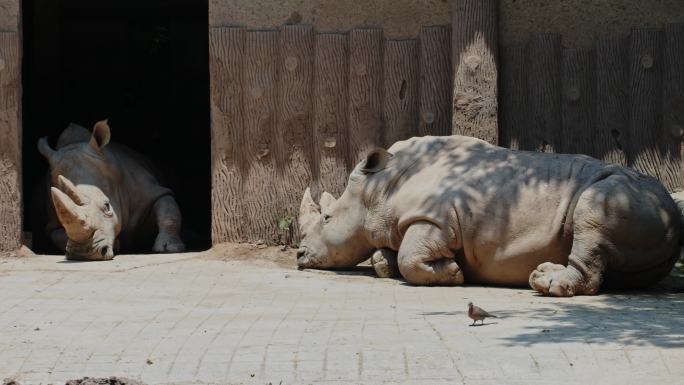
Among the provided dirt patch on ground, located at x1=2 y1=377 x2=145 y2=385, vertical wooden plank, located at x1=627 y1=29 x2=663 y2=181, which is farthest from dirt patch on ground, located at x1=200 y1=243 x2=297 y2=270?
dirt patch on ground, located at x1=2 y1=377 x2=145 y2=385

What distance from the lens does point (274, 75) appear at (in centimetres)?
1138

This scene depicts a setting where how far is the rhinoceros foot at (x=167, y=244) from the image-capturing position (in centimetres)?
1194

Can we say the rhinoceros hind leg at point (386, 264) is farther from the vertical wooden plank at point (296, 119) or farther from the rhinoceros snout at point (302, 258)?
the vertical wooden plank at point (296, 119)

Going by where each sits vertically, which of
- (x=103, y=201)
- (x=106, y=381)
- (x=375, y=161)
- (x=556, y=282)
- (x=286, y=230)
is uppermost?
(x=375, y=161)

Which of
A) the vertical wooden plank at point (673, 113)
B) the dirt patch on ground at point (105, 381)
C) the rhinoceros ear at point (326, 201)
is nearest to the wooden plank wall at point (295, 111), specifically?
the rhinoceros ear at point (326, 201)

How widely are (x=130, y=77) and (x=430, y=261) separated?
8558mm

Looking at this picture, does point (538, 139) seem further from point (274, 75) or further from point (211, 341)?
point (211, 341)

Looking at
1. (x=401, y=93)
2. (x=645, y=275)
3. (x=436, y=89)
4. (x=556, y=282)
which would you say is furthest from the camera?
(x=401, y=93)

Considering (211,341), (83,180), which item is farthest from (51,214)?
(211,341)

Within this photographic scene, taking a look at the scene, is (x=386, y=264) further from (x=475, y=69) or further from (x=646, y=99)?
(x=646, y=99)

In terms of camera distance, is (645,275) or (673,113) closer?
(645,275)

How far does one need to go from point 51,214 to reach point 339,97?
3.17 m

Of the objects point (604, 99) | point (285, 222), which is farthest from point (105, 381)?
point (604, 99)

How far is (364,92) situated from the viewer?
1123 centimetres
